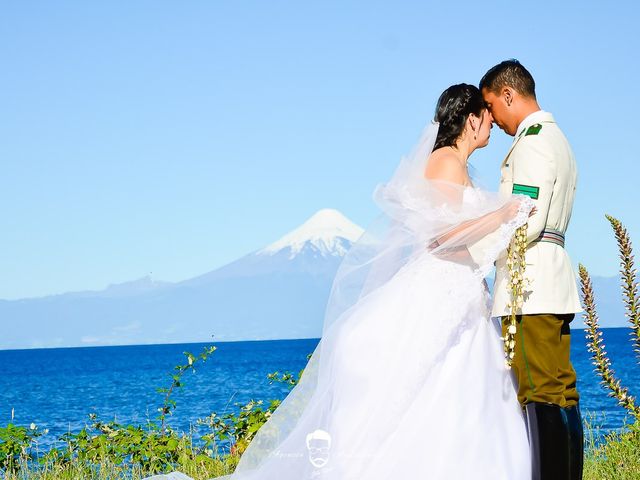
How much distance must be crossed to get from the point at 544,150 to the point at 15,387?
80.3 m

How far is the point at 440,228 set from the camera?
565 centimetres

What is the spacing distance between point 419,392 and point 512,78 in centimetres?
208

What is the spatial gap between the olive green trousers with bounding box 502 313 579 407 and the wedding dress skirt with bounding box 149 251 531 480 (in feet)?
0.60

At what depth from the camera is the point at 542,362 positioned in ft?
17.3

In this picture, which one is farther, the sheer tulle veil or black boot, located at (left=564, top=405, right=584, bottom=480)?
the sheer tulle veil

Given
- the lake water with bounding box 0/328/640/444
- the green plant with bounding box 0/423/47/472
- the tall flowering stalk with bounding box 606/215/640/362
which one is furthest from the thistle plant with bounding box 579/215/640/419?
the lake water with bounding box 0/328/640/444

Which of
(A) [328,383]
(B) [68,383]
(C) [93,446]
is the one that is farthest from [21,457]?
(B) [68,383]

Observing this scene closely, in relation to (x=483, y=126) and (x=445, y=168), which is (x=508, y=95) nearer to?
(x=483, y=126)

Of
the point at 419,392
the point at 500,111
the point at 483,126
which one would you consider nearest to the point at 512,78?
the point at 500,111

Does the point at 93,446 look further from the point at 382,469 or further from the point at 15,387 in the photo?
the point at 15,387

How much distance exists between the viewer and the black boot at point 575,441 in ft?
17.0

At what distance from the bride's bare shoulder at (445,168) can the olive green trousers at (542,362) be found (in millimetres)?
976

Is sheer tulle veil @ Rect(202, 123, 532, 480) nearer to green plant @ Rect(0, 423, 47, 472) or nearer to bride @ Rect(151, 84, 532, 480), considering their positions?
bride @ Rect(151, 84, 532, 480)

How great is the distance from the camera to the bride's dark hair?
582 cm
